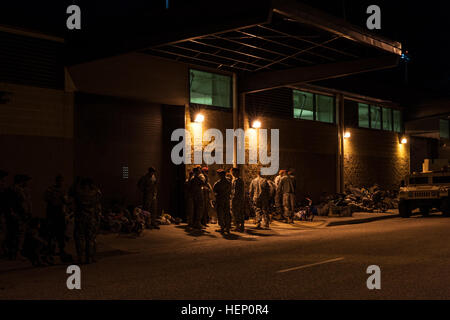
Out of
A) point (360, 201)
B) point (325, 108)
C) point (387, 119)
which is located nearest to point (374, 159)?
point (387, 119)

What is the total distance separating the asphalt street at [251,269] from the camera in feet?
25.1

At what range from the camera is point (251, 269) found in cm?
968

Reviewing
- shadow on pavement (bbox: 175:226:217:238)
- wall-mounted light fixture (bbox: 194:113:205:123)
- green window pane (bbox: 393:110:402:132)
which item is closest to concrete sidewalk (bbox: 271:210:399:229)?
shadow on pavement (bbox: 175:226:217:238)

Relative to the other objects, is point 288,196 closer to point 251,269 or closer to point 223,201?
point 223,201

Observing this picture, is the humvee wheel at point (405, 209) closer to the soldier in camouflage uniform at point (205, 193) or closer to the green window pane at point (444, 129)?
the soldier in camouflage uniform at point (205, 193)

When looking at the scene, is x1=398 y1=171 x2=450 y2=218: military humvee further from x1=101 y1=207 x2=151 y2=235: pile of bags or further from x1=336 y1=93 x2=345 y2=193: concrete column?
x1=101 y1=207 x2=151 y2=235: pile of bags

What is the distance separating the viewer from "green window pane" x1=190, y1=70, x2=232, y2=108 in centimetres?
2056

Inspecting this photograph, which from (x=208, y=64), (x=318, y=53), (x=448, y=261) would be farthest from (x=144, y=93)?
(x=448, y=261)

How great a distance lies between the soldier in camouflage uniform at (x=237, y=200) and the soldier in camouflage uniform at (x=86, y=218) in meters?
6.29

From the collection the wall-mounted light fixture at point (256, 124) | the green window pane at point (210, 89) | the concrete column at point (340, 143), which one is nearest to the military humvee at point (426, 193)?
the concrete column at point (340, 143)

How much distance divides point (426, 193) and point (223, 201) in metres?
10.1

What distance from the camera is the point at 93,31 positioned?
16.1 metres

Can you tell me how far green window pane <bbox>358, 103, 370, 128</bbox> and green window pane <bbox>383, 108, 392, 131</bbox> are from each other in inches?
87.5

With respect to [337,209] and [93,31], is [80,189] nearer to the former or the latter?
[93,31]
